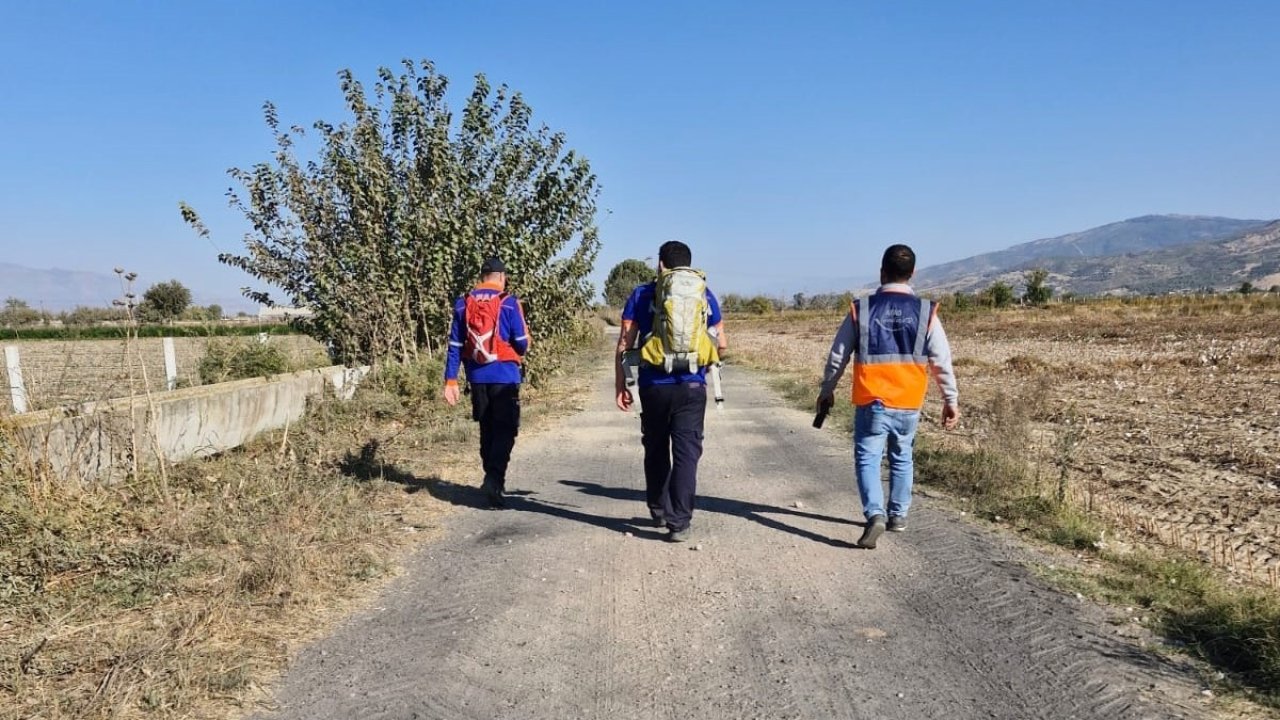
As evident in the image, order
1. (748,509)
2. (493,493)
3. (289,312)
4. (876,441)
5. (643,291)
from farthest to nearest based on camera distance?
1. (289,312)
2. (493,493)
3. (748,509)
4. (643,291)
5. (876,441)

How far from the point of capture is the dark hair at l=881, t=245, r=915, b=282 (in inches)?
211

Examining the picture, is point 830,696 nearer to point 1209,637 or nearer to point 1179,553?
point 1209,637

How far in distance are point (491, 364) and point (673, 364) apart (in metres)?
1.98

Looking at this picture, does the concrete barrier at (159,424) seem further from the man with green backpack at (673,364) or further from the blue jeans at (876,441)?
the blue jeans at (876,441)

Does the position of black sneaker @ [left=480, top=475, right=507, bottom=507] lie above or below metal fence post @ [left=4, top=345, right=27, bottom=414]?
below

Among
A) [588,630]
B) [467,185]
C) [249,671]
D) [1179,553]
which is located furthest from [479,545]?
[467,185]

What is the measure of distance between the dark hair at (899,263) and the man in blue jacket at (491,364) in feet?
9.36

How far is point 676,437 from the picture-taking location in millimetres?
5496

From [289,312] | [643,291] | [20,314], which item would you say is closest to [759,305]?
[20,314]

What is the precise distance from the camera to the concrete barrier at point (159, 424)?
5336mm

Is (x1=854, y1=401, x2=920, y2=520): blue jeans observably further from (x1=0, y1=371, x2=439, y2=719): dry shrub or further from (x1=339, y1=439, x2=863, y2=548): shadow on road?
(x1=0, y1=371, x2=439, y2=719): dry shrub

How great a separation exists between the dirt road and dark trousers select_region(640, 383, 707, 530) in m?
0.29

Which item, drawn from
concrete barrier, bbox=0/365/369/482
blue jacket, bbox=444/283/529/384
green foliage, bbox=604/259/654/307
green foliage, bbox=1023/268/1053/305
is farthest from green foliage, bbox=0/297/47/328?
green foliage, bbox=1023/268/1053/305

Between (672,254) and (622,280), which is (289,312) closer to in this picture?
(672,254)
